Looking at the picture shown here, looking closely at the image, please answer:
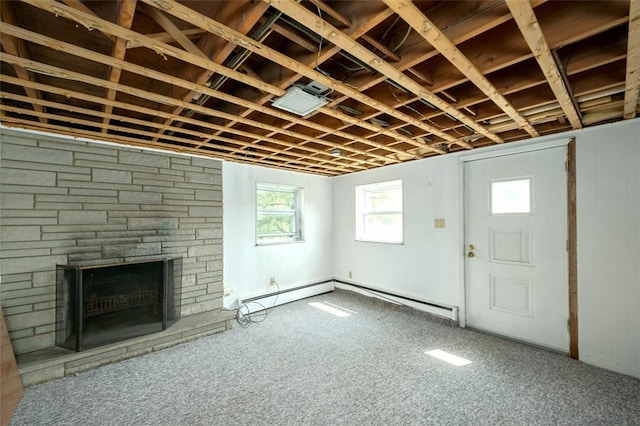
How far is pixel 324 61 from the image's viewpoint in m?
1.58

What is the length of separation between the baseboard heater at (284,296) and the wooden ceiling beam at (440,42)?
372cm

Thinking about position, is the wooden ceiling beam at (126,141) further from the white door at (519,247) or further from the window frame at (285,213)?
the white door at (519,247)

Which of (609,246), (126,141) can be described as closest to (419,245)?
(609,246)

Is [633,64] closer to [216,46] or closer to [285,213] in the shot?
[216,46]

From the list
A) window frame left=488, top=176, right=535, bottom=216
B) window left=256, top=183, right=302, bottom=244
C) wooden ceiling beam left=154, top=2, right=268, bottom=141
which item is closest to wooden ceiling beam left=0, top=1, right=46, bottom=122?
wooden ceiling beam left=154, top=2, right=268, bottom=141

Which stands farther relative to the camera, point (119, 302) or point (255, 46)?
point (119, 302)

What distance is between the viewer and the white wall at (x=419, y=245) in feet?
11.5

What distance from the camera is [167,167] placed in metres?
3.28

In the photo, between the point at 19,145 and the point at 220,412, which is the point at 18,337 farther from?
the point at 220,412

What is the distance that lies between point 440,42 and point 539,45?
501mm

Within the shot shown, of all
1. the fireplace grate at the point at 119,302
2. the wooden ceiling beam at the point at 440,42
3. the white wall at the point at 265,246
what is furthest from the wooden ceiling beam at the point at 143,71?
the fireplace grate at the point at 119,302

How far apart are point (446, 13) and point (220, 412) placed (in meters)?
2.81

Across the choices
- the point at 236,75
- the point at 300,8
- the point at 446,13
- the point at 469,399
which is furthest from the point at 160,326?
the point at 446,13

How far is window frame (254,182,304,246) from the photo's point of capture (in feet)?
13.8
